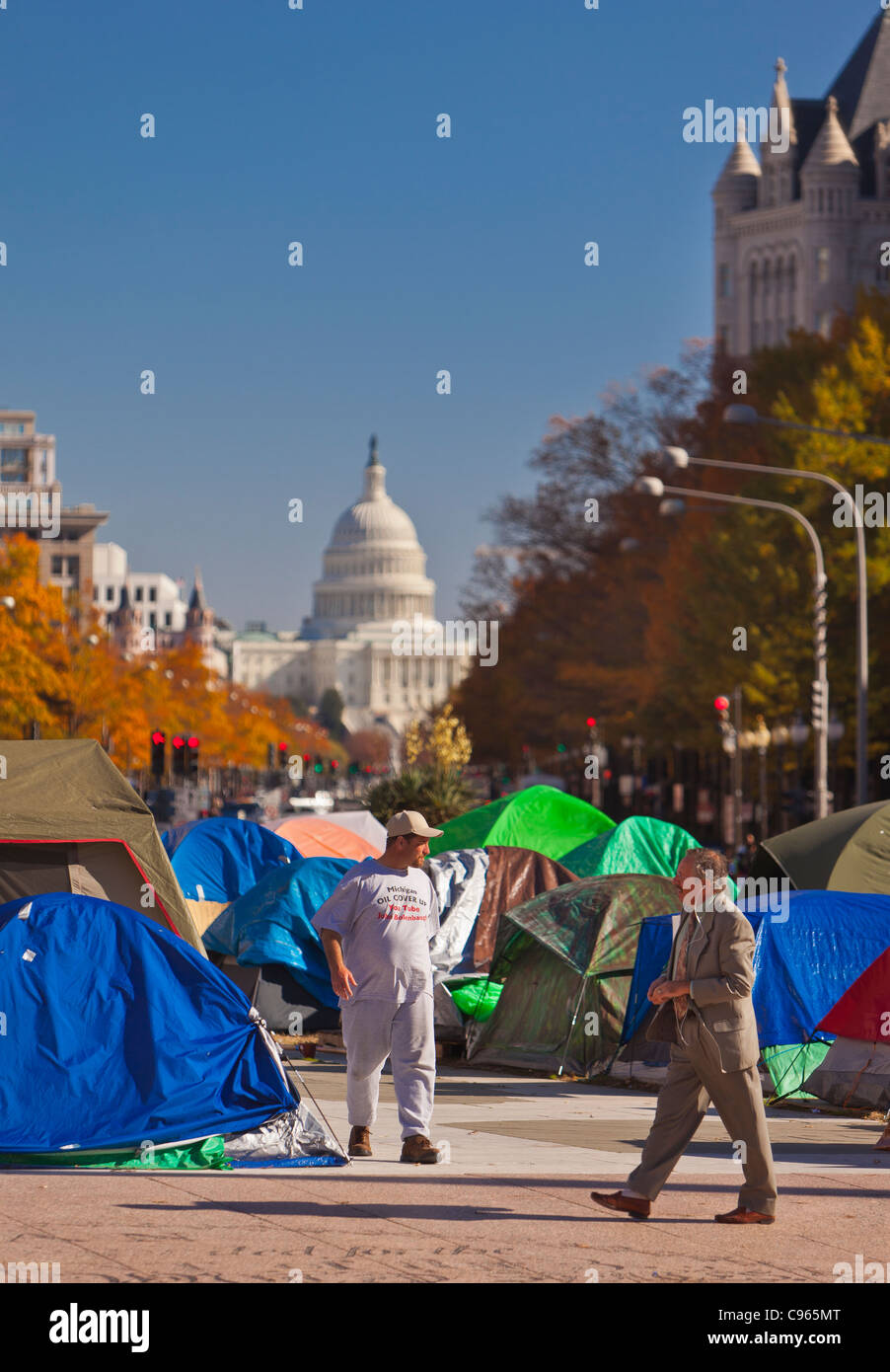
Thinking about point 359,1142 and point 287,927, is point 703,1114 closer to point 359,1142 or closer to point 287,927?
point 359,1142

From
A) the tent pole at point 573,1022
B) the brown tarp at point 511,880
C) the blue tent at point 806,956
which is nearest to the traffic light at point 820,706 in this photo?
the brown tarp at point 511,880

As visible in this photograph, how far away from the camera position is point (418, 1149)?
11.4 meters

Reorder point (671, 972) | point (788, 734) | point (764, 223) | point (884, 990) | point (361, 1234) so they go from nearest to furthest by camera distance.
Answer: point (361, 1234) < point (671, 972) < point (884, 990) < point (788, 734) < point (764, 223)

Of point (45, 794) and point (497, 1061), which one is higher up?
point (45, 794)

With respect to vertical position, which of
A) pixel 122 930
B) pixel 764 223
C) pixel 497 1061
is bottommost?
pixel 497 1061

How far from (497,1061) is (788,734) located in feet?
110

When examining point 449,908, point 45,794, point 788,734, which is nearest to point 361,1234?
point 45,794

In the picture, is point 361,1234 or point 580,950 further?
point 580,950

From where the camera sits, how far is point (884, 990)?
1502 centimetres

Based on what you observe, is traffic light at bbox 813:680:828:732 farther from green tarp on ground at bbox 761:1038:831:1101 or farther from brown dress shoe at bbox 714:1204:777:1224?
brown dress shoe at bbox 714:1204:777:1224

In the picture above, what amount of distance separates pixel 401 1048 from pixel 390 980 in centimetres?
A: 37

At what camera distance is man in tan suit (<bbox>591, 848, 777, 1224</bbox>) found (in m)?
9.84

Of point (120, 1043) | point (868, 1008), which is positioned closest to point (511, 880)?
point (868, 1008)

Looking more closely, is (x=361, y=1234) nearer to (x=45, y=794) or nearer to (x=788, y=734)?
(x=45, y=794)
